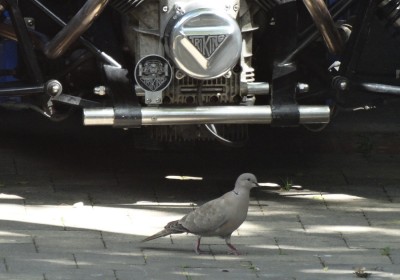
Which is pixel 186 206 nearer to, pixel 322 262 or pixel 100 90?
pixel 100 90

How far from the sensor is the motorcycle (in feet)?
27.7

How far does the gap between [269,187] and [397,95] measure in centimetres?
109

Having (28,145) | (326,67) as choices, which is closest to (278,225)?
(326,67)

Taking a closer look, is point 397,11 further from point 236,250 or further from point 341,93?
point 236,250

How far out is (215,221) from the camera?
306 inches

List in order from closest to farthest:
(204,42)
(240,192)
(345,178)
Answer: (240,192) → (204,42) → (345,178)

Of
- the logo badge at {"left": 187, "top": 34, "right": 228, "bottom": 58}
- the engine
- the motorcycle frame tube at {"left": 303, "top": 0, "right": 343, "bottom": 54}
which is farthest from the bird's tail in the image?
the motorcycle frame tube at {"left": 303, "top": 0, "right": 343, "bottom": 54}

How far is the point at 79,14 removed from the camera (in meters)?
8.45

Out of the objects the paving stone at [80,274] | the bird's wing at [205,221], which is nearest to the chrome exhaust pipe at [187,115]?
the bird's wing at [205,221]

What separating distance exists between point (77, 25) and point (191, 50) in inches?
27.2

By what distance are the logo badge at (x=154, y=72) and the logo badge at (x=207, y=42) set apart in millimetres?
226

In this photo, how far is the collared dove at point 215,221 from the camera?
306 inches

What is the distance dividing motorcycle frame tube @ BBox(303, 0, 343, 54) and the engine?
41 cm

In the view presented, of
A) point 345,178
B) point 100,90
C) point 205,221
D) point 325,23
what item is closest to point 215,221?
point 205,221
